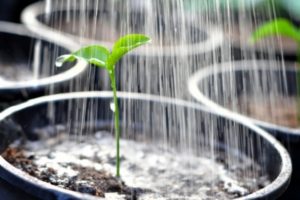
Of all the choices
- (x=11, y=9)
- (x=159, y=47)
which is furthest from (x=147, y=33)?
(x=11, y=9)

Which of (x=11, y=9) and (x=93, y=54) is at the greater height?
(x=11, y=9)

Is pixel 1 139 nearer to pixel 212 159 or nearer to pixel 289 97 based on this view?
pixel 212 159

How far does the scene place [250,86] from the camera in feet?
6.80

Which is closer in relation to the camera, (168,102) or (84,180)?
(84,180)

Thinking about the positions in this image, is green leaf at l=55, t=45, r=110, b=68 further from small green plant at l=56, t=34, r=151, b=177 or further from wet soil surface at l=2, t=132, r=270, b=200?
wet soil surface at l=2, t=132, r=270, b=200

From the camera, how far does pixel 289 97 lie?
218 cm

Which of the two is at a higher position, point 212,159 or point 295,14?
point 295,14

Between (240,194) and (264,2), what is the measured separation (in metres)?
1.97

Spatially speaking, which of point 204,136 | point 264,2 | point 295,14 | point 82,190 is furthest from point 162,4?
point 295,14

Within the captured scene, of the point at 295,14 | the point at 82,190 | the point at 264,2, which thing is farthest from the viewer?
the point at 295,14

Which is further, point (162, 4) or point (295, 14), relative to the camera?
point (295, 14)

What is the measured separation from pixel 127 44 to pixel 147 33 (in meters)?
0.87

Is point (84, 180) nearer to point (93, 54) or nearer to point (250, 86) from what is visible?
point (93, 54)

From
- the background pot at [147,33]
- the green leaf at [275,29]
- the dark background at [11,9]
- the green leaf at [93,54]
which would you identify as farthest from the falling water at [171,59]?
the dark background at [11,9]
